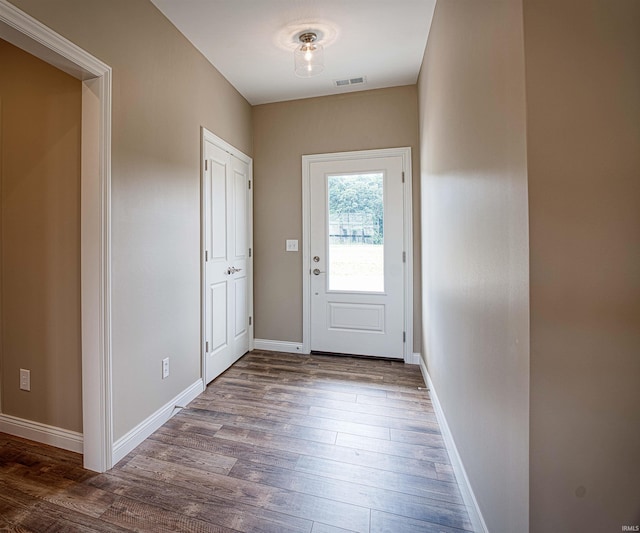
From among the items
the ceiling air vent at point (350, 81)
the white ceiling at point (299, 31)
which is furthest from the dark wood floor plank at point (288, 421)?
the ceiling air vent at point (350, 81)

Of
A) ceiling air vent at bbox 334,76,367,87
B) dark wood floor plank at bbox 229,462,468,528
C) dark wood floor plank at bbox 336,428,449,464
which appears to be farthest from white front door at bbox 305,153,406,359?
dark wood floor plank at bbox 229,462,468,528

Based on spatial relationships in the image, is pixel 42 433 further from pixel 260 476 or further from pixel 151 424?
pixel 260 476

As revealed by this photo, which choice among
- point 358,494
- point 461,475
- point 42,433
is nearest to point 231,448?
point 358,494

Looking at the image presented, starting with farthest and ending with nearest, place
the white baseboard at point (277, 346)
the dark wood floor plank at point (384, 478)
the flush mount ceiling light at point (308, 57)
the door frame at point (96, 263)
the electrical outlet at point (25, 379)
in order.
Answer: the white baseboard at point (277, 346) < the flush mount ceiling light at point (308, 57) < the electrical outlet at point (25, 379) < the door frame at point (96, 263) < the dark wood floor plank at point (384, 478)

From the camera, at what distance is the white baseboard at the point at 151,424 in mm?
1714

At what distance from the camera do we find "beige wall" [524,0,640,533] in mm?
788

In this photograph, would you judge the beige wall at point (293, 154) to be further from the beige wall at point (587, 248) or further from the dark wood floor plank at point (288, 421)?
the beige wall at point (587, 248)

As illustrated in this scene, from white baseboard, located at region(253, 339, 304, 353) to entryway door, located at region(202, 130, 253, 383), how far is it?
14 cm

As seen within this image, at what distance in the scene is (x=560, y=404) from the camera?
0.81 meters

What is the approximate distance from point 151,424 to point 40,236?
1342mm

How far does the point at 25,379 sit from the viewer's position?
186 centimetres

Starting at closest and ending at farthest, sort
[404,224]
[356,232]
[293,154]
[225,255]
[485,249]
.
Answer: [485,249]
[225,255]
[404,224]
[356,232]
[293,154]

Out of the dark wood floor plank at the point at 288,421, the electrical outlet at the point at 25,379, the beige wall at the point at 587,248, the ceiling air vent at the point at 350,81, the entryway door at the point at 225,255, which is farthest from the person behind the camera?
the ceiling air vent at the point at 350,81

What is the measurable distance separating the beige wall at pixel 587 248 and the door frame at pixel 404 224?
7.44 feet
